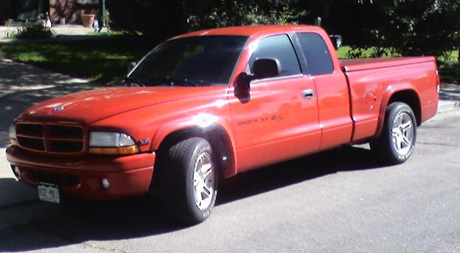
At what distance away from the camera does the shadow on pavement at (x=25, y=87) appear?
1175cm

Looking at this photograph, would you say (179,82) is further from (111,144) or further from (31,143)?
(31,143)

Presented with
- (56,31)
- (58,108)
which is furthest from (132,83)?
(56,31)

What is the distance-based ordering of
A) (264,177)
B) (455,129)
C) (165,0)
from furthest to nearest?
1. (165,0)
2. (455,129)
3. (264,177)

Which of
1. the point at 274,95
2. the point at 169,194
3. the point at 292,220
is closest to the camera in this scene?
the point at 169,194

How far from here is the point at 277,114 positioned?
7.21 meters

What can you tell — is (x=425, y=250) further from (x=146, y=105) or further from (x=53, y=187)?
(x=53, y=187)

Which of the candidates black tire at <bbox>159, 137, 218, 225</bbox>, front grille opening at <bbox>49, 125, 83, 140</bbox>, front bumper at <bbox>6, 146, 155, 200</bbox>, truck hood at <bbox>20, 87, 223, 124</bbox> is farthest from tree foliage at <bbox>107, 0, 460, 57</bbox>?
front bumper at <bbox>6, 146, 155, 200</bbox>

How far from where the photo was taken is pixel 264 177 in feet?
27.8

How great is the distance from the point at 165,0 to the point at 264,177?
11.5 m

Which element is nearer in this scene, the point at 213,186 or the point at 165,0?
the point at 213,186

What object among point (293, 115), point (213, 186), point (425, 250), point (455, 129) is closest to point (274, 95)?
point (293, 115)

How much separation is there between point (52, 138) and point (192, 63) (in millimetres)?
1793

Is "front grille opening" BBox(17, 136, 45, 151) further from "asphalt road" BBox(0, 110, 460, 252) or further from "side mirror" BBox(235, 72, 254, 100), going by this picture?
"side mirror" BBox(235, 72, 254, 100)

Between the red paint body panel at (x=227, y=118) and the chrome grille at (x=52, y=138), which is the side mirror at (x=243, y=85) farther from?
the chrome grille at (x=52, y=138)
